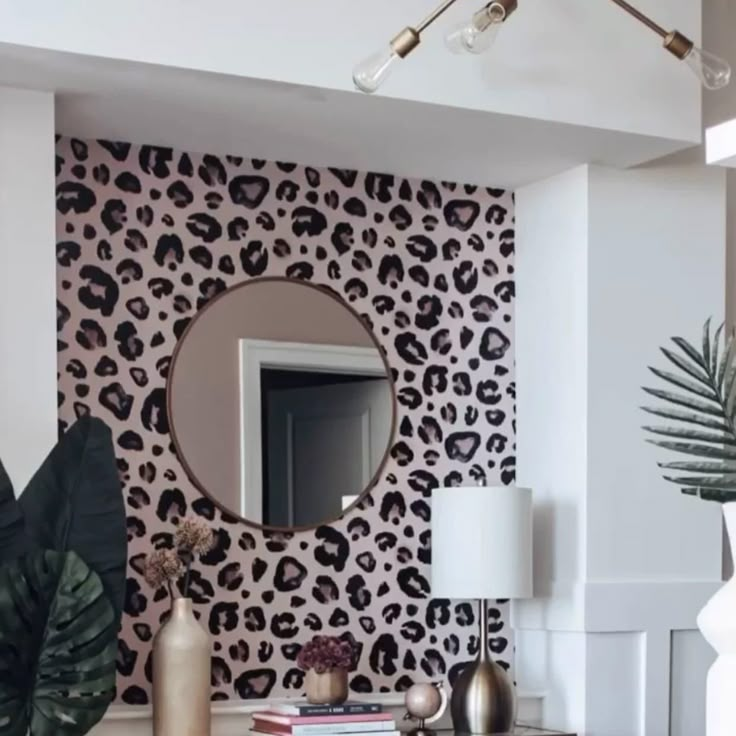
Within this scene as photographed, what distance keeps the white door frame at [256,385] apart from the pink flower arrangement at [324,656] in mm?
412

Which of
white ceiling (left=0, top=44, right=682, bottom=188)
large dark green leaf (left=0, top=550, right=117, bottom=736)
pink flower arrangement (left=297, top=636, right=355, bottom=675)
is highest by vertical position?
white ceiling (left=0, top=44, right=682, bottom=188)

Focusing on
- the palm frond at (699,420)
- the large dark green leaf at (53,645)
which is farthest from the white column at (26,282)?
the palm frond at (699,420)

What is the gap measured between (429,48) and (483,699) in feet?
5.52

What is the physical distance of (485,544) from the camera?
369 cm

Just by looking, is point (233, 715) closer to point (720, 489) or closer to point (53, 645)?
point (53, 645)

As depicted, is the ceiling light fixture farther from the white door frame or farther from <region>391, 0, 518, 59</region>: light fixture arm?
the white door frame

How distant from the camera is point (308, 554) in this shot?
153 inches

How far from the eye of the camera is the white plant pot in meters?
1.06

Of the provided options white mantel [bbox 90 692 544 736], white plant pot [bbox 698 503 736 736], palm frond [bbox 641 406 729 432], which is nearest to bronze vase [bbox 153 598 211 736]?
white mantel [bbox 90 692 544 736]

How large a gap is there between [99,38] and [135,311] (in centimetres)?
91

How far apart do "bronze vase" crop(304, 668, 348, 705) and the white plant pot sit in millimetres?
2569

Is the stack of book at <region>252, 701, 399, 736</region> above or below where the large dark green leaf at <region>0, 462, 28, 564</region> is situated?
below

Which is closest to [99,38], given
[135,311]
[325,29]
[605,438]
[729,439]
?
[325,29]

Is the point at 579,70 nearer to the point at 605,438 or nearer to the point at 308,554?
the point at 605,438
